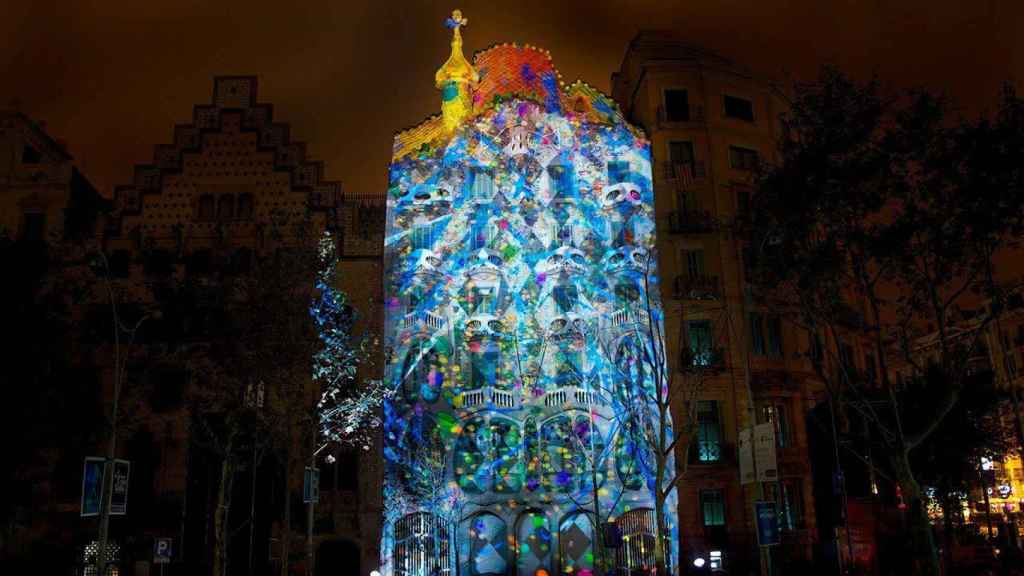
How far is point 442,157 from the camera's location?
136 feet

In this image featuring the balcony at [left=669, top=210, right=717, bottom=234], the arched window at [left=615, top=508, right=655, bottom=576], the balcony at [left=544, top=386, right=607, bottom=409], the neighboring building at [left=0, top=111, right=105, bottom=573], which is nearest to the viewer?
the neighboring building at [left=0, top=111, right=105, bottom=573]

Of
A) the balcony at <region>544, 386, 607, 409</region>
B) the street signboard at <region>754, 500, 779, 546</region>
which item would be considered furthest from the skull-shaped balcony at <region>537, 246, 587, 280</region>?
the street signboard at <region>754, 500, 779, 546</region>

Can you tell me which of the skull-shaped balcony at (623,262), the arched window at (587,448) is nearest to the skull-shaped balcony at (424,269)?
the skull-shaped balcony at (623,262)

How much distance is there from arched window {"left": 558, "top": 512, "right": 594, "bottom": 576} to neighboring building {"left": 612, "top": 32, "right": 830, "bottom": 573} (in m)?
4.19

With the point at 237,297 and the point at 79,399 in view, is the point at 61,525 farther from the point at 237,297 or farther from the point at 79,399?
the point at 237,297

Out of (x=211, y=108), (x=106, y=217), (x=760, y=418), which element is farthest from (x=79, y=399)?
(x=760, y=418)

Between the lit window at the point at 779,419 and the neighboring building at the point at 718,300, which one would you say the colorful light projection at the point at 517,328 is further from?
the lit window at the point at 779,419

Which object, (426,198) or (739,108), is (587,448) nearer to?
(426,198)

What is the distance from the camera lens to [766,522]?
2014cm

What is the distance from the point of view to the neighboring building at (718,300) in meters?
36.4

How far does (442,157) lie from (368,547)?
18.6 meters

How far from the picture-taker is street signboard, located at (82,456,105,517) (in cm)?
2048

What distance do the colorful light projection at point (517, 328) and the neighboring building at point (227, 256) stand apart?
165cm

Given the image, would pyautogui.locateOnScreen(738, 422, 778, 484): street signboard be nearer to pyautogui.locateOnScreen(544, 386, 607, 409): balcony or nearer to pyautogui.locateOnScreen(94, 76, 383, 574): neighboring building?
pyautogui.locateOnScreen(544, 386, 607, 409): balcony
